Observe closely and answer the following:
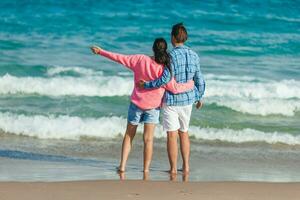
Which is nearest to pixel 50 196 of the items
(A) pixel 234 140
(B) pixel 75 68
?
(A) pixel 234 140

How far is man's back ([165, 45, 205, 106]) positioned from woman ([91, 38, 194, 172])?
0.20ft

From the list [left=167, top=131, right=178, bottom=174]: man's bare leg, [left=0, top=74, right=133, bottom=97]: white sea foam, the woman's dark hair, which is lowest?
[left=167, top=131, right=178, bottom=174]: man's bare leg

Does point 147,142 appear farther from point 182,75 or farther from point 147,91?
point 182,75

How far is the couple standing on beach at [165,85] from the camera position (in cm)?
953

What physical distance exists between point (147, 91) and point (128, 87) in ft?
21.6

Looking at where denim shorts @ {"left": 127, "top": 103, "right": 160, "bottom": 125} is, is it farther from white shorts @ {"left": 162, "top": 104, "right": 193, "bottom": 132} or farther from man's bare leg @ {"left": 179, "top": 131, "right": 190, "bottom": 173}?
man's bare leg @ {"left": 179, "top": 131, "right": 190, "bottom": 173}

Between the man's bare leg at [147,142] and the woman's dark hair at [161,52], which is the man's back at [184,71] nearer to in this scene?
the woman's dark hair at [161,52]

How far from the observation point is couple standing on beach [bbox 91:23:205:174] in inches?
375

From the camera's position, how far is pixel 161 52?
373 inches

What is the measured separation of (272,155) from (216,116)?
8.50 ft

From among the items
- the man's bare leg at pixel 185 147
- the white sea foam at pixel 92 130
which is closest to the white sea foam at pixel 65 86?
the white sea foam at pixel 92 130

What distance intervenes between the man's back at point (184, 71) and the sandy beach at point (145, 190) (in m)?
1.07

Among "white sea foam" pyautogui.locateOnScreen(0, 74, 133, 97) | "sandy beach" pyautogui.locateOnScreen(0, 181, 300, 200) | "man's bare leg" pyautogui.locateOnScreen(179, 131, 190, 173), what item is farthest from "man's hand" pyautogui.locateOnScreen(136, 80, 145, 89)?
"white sea foam" pyautogui.locateOnScreen(0, 74, 133, 97)

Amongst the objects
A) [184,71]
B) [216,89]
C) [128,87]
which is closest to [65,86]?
[128,87]
